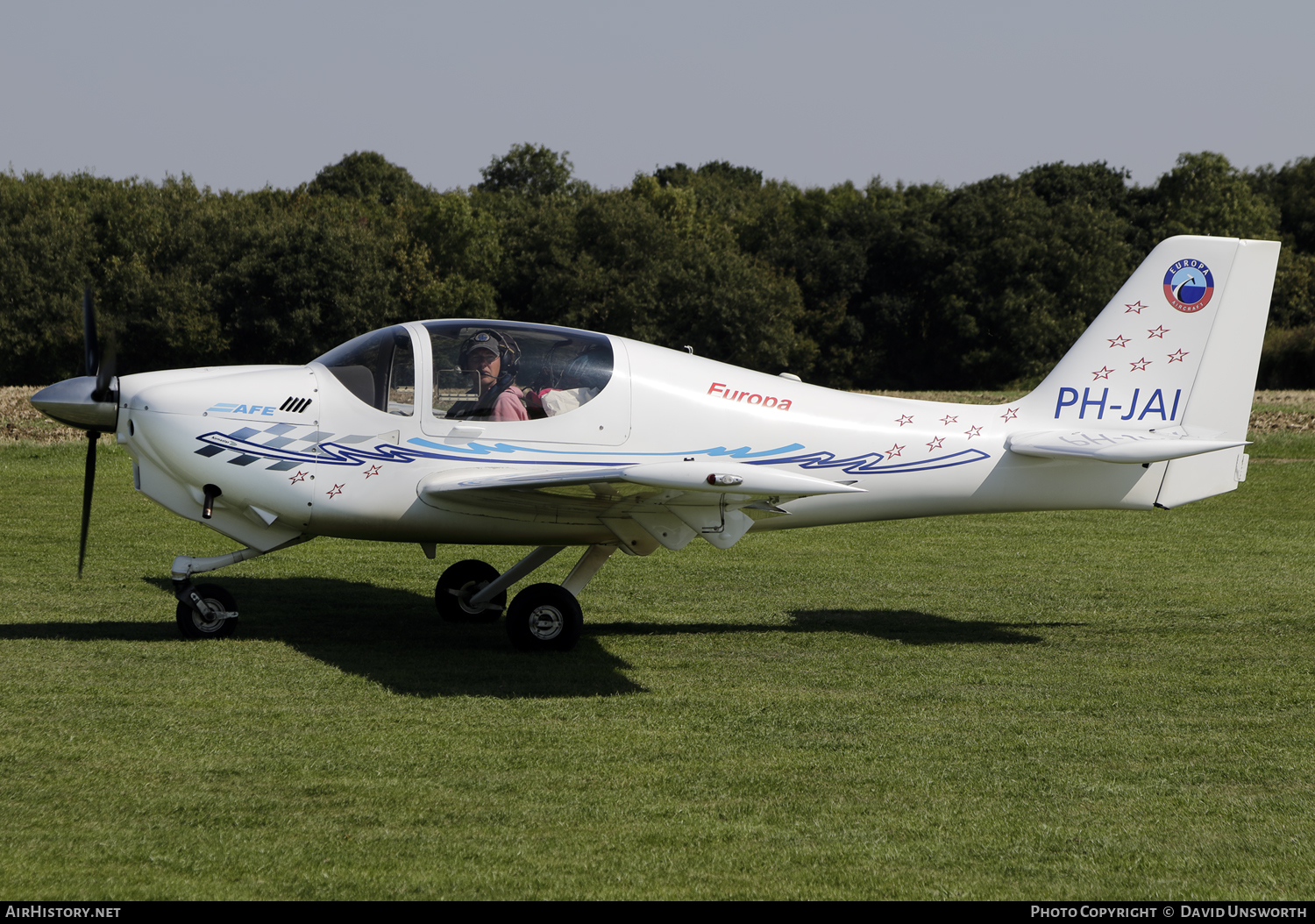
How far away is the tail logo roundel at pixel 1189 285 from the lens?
957cm

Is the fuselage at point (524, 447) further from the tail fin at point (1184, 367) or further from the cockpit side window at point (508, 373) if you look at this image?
the tail fin at point (1184, 367)

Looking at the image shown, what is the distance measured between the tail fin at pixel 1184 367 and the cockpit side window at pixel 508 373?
11.8ft

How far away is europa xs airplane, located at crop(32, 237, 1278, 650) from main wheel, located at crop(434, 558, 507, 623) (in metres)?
1.14

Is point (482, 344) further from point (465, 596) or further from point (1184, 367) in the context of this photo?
point (1184, 367)

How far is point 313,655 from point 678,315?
48.9m

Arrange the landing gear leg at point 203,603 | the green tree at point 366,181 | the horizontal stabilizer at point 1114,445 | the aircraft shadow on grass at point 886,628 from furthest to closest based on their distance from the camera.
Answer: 1. the green tree at point 366,181
2. the aircraft shadow on grass at point 886,628
3. the horizontal stabilizer at point 1114,445
4. the landing gear leg at point 203,603

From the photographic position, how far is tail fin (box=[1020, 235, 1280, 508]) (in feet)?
31.4

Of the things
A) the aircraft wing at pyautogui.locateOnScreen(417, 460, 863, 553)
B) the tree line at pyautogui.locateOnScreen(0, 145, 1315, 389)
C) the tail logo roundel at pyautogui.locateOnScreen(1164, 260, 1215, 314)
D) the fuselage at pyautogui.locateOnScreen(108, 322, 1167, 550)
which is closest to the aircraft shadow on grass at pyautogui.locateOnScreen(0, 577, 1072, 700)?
the fuselage at pyautogui.locateOnScreen(108, 322, 1167, 550)

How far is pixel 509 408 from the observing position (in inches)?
340

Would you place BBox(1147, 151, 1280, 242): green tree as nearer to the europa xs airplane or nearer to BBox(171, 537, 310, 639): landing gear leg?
the europa xs airplane

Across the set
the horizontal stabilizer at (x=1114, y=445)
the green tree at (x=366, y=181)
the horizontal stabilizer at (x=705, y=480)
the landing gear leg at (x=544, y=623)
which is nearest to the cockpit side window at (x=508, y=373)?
the horizontal stabilizer at (x=705, y=480)

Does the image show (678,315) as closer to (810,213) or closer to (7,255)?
(810,213)

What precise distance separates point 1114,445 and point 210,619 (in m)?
6.80
